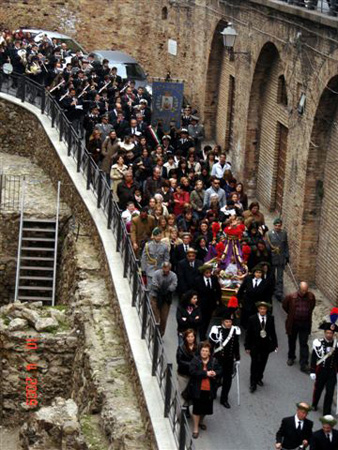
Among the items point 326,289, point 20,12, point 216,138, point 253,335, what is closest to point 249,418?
point 253,335

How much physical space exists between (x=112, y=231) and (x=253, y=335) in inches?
245

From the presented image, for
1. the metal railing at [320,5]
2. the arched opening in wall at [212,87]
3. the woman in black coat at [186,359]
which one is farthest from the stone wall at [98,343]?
the metal railing at [320,5]

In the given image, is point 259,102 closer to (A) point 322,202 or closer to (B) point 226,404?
(A) point 322,202

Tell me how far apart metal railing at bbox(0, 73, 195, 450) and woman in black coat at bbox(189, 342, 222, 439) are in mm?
267

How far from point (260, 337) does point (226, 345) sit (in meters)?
0.81

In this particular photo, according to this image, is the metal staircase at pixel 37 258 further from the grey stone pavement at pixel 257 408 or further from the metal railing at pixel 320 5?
the metal railing at pixel 320 5

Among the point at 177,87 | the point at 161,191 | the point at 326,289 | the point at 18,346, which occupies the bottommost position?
the point at 18,346

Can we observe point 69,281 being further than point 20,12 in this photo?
No

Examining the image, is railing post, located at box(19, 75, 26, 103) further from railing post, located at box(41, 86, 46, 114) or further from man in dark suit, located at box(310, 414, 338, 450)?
man in dark suit, located at box(310, 414, 338, 450)

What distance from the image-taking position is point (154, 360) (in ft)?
54.1

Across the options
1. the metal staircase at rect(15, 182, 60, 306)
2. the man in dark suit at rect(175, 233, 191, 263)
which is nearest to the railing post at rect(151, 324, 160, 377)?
the man in dark suit at rect(175, 233, 191, 263)

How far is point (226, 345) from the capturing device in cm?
1606

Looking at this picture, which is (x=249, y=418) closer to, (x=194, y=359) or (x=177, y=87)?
(x=194, y=359)

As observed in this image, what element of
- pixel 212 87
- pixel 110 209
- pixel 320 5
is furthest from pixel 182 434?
pixel 212 87
